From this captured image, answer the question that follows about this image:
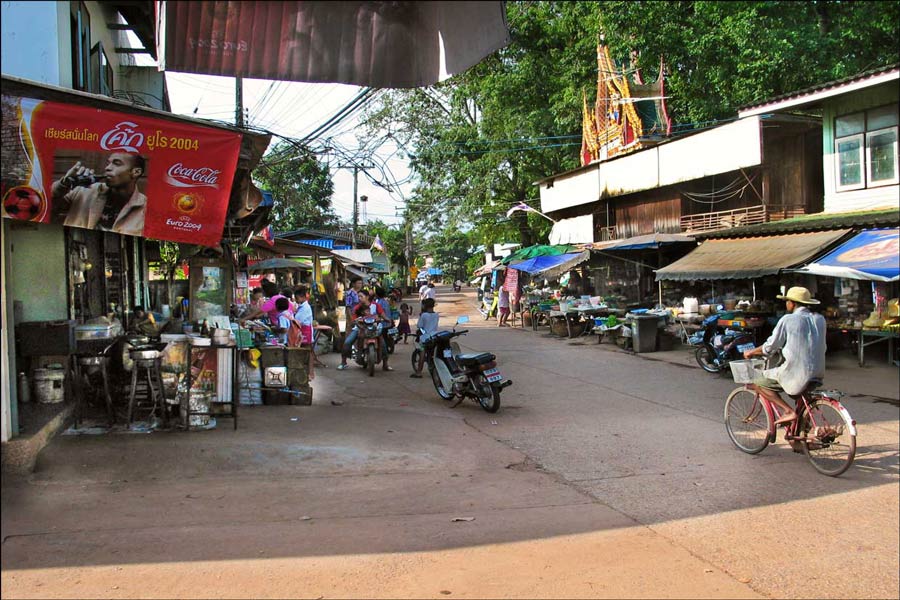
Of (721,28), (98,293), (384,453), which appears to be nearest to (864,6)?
(721,28)

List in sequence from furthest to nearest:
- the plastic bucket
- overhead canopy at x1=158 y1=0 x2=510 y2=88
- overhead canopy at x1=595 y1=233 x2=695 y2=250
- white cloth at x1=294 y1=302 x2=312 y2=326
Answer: overhead canopy at x1=595 y1=233 x2=695 y2=250
white cloth at x1=294 y1=302 x2=312 y2=326
the plastic bucket
overhead canopy at x1=158 y1=0 x2=510 y2=88

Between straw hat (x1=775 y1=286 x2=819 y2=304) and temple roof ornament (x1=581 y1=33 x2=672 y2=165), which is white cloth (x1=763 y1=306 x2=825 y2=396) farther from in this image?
temple roof ornament (x1=581 y1=33 x2=672 y2=165)

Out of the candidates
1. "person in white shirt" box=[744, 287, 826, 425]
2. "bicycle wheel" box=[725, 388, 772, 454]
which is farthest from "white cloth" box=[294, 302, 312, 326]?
"person in white shirt" box=[744, 287, 826, 425]

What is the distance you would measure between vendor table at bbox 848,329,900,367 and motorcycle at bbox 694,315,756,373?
252 inches

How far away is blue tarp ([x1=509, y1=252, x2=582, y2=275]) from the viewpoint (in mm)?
19188

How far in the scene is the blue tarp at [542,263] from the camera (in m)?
19.2

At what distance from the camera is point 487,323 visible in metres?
25.3

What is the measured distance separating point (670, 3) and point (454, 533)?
3.06m

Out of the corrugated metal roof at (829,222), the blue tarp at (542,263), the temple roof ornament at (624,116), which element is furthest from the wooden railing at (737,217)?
the temple roof ornament at (624,116)

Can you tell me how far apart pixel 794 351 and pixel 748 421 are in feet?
5.39

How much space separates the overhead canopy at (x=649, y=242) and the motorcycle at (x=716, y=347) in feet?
11.9

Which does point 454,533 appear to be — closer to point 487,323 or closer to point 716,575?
point 716,575

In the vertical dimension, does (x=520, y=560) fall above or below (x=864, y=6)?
below

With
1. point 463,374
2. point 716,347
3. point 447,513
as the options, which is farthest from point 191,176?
point 716,347
